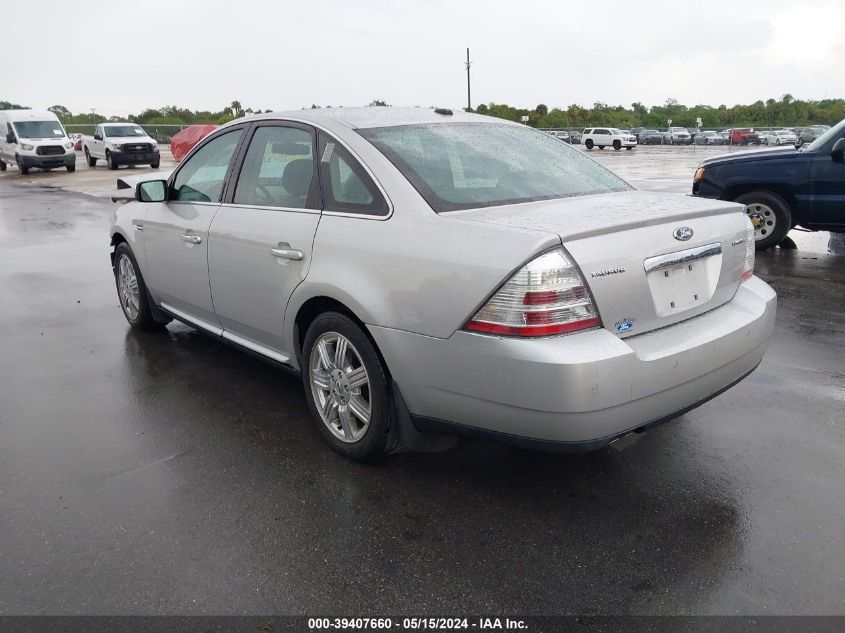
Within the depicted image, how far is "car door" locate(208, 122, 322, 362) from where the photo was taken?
12.3 ft

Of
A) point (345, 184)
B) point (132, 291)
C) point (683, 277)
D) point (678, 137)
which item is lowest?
point (678, 137)

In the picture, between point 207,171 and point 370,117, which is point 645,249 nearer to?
point 370,117

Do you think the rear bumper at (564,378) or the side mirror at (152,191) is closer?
the rear bumper at (564,378)

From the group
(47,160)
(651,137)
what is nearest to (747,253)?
(47,160)

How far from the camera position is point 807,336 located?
5.54 meters

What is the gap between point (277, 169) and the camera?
4.11 m

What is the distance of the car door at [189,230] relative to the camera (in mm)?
4555

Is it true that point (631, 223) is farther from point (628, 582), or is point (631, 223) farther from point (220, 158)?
point (220, 158)

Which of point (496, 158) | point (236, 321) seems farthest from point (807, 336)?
point (236, 321)

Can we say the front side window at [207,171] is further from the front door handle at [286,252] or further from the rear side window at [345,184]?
the rear side window at [345,184]

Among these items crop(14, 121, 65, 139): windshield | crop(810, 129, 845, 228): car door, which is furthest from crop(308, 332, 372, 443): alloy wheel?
crop(14, 121, 65, 139): windshield

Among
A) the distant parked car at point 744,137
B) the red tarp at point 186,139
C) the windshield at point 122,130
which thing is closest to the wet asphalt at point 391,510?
the red tarp at point 186,139

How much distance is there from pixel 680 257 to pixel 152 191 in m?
3.49

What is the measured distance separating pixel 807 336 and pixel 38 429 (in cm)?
518
